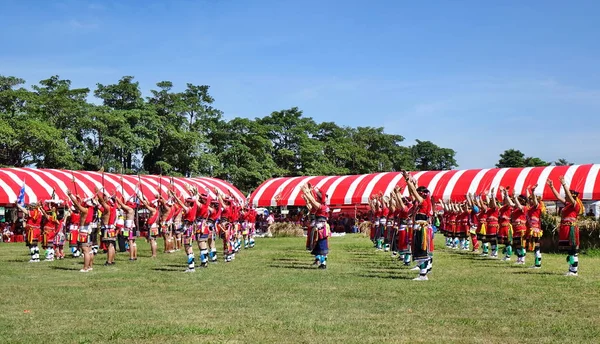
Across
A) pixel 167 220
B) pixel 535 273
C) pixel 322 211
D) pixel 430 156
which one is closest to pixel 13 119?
pixel 167 220

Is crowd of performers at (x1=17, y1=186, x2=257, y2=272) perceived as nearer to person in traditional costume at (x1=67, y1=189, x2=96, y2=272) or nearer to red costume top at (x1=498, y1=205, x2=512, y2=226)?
person in traditional costume at (x1=67, y1=189, x2=96, y2=272)

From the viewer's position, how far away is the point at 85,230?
57.2 feet

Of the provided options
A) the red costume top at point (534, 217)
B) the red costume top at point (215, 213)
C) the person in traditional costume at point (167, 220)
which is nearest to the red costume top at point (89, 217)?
the red costume top at point (215, 213)

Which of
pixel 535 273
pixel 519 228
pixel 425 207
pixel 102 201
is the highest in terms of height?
pixel 102 201

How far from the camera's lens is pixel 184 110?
5562cm

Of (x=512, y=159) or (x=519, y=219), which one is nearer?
(x=519, y=219)

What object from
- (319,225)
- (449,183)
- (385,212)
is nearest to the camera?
(319,225)

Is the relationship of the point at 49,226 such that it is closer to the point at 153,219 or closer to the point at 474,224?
the point at 153,219

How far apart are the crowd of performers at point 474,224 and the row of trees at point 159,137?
92.6 feet

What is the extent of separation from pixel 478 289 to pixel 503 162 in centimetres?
9000

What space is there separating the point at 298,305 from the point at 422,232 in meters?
4.63

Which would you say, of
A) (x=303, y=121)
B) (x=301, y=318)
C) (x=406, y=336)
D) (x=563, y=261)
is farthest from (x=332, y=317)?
(x=303, y=121)

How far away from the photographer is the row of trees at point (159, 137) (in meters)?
44.2

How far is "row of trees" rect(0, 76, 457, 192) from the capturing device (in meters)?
44.2
